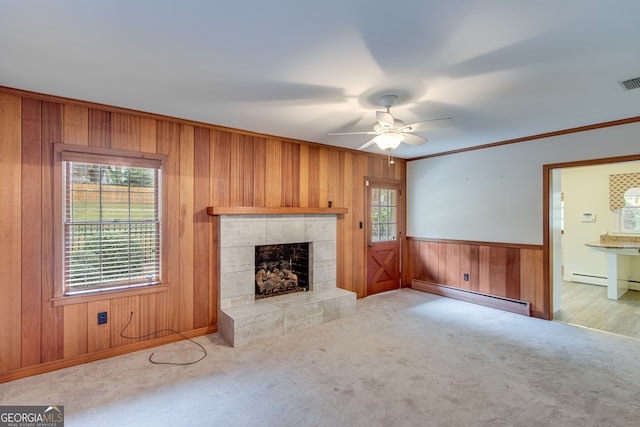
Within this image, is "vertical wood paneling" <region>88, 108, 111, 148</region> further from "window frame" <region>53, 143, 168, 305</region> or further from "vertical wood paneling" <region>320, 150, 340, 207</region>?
"vertical wood paneling" <region>320, 150, 340, 207</region>

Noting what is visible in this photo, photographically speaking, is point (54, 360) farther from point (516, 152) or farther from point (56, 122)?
point (516, 152)

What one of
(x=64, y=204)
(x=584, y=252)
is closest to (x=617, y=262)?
(x=584, y=252)

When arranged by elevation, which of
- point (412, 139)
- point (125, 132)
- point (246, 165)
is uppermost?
point (125, 132)

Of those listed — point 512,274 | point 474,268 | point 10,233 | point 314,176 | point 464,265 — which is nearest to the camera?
point 10,233

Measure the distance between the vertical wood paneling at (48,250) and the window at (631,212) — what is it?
858 cm

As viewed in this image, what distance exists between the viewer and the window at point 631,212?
18.3ft

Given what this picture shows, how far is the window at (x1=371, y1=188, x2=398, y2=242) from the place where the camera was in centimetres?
565

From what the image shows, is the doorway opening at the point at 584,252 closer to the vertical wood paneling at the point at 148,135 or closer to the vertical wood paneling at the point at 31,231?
the vertical wood paneling at the point at 148,135

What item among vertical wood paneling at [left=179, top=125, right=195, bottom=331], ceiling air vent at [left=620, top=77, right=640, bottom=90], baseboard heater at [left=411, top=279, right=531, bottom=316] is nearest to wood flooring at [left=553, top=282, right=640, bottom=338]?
baseboard heater at [left=411, top=279, right=531, bottom=316]

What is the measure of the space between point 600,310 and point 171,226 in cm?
613

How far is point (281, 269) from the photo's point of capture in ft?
15.1

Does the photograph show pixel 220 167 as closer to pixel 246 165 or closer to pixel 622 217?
pixel 246 165

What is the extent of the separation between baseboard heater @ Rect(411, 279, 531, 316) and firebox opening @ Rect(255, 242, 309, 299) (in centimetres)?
248

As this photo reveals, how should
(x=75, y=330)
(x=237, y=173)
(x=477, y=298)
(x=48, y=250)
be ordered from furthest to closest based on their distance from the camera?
(x=477, y=298)
(x=237, y=173)
(x=75, y=330)
(x=48, y=250)
